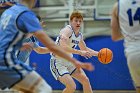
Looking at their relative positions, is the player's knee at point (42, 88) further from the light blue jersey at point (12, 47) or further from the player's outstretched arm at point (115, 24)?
the player's outstretched arm at point (115, 24)

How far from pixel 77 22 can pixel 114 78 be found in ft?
11.5

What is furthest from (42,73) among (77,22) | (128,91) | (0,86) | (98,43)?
(0,86)

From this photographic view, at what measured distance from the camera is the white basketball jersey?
11.0 feet

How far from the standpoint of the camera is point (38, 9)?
10.5 m

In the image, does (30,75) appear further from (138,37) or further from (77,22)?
(77,22)

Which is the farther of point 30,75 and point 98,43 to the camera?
point 98,43

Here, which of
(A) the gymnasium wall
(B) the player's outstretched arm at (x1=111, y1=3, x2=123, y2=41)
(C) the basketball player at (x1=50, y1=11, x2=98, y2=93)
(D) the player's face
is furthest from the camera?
(A) the gymnasium wall

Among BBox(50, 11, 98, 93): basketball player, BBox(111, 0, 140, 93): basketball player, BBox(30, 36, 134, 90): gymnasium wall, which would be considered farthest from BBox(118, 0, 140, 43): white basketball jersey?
BBox(30, 36, 134, 90): gymnasium wall

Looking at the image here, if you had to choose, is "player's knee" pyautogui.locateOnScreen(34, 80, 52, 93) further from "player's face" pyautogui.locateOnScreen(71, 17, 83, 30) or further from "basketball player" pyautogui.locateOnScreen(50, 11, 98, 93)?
"player's face" pyautogui.locateOnScreen(71, 17, 83, 30)

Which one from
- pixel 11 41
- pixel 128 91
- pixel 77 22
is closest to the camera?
pixel 11 41

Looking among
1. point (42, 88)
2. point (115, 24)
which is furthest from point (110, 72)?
point (42, 88)

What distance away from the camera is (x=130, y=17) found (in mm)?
3369

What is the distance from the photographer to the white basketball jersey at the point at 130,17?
3.36 meters

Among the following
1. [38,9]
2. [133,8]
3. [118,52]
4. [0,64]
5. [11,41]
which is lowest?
[118,52]
